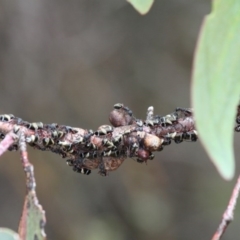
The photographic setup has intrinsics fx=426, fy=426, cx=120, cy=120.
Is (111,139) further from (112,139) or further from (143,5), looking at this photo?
(143,5)

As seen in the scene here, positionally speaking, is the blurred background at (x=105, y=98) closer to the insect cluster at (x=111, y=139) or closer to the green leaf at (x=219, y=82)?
the insect cluster at (x=111, y=139)

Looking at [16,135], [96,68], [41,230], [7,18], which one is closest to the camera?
[41,230]

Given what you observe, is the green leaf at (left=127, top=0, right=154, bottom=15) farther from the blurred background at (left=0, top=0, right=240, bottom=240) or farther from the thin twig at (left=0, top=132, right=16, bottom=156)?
the blurred background at (left=0, top=0, right=240, bottom=240)

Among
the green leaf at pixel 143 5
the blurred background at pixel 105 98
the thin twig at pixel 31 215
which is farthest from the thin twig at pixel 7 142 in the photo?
the blurred background at pixel 105 98

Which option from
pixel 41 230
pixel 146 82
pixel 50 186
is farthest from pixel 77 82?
pixel 41 230

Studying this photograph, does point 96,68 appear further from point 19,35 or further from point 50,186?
point 50,186

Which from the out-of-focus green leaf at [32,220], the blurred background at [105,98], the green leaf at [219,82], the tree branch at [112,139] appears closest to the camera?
the green leaf at [219,82]
